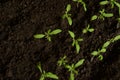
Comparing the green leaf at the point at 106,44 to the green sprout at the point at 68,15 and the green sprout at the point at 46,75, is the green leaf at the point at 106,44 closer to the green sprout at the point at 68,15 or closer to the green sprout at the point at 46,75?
the green sprout at the point at 68,15

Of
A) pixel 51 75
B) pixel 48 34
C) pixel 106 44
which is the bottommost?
pixel 51 75

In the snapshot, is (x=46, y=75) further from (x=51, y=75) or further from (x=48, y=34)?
(x=48, y=34)

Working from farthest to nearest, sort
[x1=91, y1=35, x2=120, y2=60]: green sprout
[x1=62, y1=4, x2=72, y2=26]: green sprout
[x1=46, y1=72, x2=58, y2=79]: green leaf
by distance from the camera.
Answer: [x1=62, y1=4, x2=72, y2=26]: green sprout → [x1=91, y1=35, x2=120, y2=60]: green sprout → [x1=46, y1=72, x2=58, y2=79]: green leaf

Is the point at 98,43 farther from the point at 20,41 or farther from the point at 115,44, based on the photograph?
the point at 20,41

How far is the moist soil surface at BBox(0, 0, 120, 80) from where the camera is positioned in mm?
2039

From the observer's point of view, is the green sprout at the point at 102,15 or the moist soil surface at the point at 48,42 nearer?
the moist soil surface at the point at 48,42

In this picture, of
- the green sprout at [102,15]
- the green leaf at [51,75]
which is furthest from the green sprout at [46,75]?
the green sprout at [102,15]

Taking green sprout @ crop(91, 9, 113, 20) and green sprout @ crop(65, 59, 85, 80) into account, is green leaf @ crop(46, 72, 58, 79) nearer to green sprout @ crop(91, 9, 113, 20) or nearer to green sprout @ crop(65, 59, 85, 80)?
green sprout @ crop(65, 59, 85, 80)

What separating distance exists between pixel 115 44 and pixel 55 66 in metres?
0.52

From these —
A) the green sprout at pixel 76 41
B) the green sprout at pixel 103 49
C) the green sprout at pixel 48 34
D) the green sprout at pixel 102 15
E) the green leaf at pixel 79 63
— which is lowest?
the green leaf at pixel 79 63

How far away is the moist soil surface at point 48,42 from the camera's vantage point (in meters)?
2.04

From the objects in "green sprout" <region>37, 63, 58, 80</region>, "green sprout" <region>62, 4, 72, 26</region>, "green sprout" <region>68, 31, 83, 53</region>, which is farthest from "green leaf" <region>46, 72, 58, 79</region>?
"green sprout" <region>62, 4, 72, 26</region>

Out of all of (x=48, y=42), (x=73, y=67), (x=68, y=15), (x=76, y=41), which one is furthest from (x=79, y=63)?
(x=68, y=15)

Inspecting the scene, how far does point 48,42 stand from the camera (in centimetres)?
214
